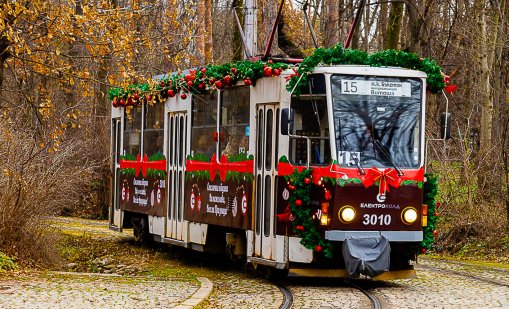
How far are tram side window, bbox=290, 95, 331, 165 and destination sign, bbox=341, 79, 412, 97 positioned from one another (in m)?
0.38

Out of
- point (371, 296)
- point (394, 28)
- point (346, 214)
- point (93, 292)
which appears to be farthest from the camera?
point (394, 28)

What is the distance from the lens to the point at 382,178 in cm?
1549

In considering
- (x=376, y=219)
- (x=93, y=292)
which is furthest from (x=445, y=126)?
(x=93, y=292)

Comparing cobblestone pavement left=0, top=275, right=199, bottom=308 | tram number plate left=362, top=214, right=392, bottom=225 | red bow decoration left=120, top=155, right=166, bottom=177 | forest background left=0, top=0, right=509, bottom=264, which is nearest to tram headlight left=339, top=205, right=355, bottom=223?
tram number plate left=362, top=214, right=392, bottom=225

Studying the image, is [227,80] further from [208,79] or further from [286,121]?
[286,121]

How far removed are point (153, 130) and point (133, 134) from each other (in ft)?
5.24

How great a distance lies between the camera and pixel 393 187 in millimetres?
15578

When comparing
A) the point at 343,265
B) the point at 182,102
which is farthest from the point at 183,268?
the point at 343,265

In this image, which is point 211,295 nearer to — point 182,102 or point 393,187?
point 393,187

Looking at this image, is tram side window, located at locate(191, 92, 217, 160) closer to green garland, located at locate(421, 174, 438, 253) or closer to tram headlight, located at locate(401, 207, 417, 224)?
green garland, located at locate(421, 174, 438, 253)

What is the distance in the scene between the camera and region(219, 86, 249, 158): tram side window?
685 inches

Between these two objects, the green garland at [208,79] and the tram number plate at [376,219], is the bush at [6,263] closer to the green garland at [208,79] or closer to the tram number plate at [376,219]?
the green garland at [208,79]

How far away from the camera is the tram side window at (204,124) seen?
1864cm

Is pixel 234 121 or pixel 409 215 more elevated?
pixel 234 121
